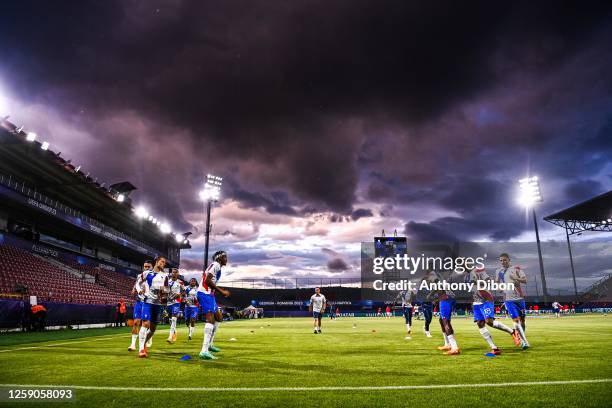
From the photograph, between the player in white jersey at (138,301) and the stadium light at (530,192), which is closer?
the player in white jersey at (138,301)

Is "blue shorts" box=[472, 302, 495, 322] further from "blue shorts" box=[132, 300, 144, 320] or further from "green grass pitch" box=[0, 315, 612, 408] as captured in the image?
"blue shorts" box=[132, 300, 144, 320]

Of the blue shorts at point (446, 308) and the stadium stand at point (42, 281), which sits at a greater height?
the stadium stand at point (42, 281)

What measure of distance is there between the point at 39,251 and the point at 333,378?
37.9 m

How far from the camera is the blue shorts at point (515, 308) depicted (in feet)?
33.7

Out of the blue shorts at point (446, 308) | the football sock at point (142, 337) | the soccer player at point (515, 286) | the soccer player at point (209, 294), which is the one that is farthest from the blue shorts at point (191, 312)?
the soccer player at point (515, 286)

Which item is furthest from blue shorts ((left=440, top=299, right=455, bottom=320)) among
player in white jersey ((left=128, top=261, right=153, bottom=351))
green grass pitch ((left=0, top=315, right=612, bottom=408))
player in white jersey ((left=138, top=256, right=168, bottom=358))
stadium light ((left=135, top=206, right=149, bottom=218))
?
stadium light ((left=135, top=206, right=149, bottom=218))

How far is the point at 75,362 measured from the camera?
805 cm

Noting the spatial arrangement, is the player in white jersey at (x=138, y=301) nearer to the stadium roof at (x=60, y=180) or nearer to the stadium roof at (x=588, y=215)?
the stadium roof at (x=60, y=180)

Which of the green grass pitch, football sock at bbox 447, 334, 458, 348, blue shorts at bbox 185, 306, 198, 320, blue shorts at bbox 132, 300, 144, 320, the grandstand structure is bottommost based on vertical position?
the green grass pitch

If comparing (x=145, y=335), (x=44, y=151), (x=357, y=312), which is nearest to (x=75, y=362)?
(x=145, y=335)

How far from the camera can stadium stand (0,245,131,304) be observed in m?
25.4

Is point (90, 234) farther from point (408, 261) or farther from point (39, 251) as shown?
point (408, 261)

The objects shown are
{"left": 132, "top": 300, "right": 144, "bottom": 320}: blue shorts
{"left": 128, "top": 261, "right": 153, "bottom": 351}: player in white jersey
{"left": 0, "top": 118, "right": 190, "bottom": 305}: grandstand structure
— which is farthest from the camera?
{"left": 0, "top": 118, "right": 190, "bottom": 305}: grandstand structure

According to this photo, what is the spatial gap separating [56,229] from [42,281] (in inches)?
498
